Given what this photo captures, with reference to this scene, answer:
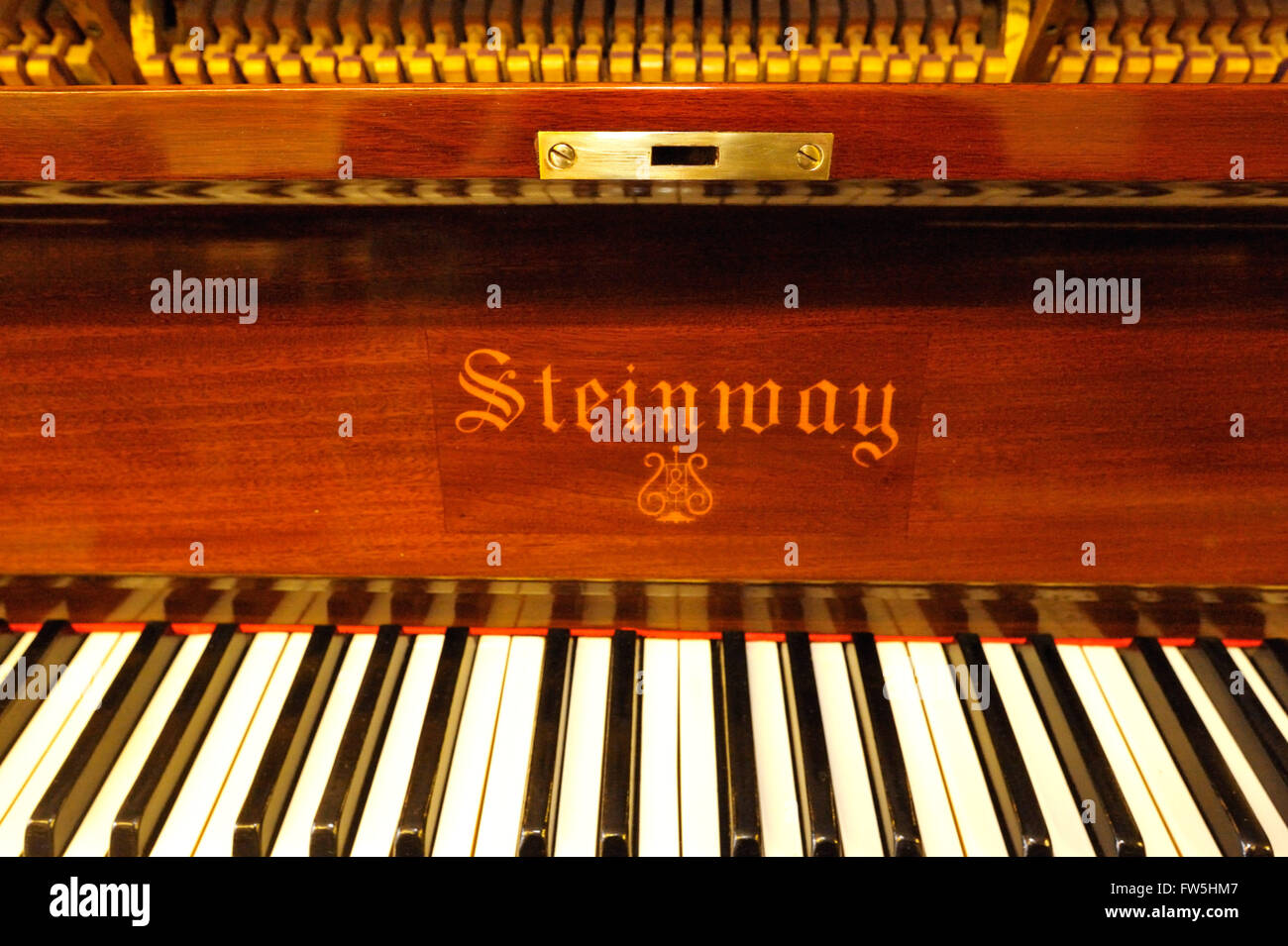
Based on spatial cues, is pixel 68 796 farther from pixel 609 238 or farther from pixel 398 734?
pixel 609 238

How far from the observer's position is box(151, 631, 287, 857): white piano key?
1212 mm

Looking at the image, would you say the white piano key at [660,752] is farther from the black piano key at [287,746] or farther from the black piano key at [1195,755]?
the black piano key at [1195,755]

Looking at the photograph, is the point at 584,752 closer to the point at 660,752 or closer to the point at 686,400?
the point at 660,752

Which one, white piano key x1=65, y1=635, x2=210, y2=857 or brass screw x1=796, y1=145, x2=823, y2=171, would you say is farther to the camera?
white piano key x1=65, y1=635, x2=210, y2=857

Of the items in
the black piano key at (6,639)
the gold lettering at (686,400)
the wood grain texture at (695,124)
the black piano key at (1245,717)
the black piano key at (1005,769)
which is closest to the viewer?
the wood grain texture at (695,124)

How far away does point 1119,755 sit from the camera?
51.6 inches

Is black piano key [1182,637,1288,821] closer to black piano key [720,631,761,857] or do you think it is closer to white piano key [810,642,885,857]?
white piano key [810,642,885,857]

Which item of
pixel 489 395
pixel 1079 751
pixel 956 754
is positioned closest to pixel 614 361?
pixel 489 395

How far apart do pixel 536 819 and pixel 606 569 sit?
45 cm

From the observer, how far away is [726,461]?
1409 mm

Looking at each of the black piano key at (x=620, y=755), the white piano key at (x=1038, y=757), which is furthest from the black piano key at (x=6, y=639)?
the white piano key at (x=1038, y=757)

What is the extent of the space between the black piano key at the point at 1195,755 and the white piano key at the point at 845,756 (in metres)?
0.48

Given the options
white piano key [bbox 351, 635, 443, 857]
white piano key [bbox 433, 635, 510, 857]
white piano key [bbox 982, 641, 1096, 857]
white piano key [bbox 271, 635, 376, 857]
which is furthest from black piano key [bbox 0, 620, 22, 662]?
white piano key [bbox 982, 641, 1096, 857]

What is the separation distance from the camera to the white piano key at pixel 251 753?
1.21 meters
